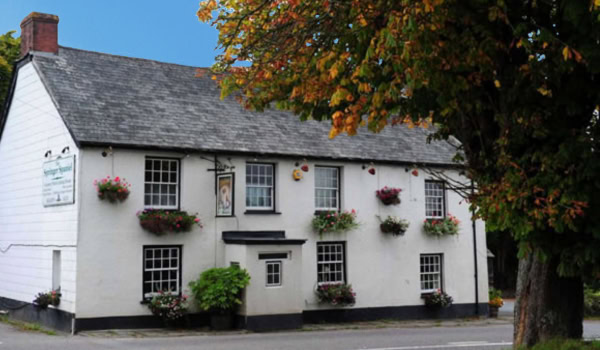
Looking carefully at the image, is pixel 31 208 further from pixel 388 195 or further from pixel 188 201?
pixel 388 195

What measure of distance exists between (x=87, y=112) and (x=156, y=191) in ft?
9.87

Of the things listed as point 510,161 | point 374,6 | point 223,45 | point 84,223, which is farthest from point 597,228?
point 84,223

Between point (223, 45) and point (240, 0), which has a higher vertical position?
point (240, 0)

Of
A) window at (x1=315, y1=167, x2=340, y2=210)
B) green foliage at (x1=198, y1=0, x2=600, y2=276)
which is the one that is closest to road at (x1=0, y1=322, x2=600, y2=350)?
window at (x1=315, y1=167, x2=340, y2=210)

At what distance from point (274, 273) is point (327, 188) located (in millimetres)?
4163

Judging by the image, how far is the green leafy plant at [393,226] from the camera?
24781mm

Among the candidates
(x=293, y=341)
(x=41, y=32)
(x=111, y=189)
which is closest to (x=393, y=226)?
(x=293, y=341)

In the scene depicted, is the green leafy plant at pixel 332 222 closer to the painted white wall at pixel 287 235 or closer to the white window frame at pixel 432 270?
the painted white wall at pixel 287 235

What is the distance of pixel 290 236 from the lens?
23188 millimetres

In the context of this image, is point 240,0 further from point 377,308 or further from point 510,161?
point 377,308

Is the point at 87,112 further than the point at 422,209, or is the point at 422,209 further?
the point at 422,209

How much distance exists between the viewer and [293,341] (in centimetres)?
1820

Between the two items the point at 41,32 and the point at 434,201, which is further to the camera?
the point at 434,201

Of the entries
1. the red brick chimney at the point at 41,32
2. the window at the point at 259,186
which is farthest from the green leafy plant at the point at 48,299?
the red brick chimney at the point at 41,32
